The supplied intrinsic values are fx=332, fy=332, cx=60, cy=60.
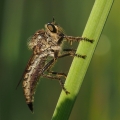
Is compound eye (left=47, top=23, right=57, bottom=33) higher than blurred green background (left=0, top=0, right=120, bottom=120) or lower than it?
higher

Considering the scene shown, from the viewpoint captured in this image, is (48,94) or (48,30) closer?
(48,30)

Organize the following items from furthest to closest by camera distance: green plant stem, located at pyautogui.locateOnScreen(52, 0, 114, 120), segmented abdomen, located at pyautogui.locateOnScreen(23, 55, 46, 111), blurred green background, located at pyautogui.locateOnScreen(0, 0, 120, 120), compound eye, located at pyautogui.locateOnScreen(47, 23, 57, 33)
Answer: blurred green background, located at pyautogui.locateOnScreen(0, 0, 120, 120)
compound eye, located at pyautogui.locateOnScreen(47, 23, 57, 33)
segmented abdomen, located at pyautogui.locateOnScreen(23, 55, 46, 111)
green plant stem, located at pyautogui.locateOnScreen(52, 0, 114, 120)

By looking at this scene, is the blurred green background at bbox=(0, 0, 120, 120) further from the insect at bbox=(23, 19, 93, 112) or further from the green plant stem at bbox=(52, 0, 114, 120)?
the green plant stem at bbox=(52, 0, 114, 120)

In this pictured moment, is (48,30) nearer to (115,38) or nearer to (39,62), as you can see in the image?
(39,62)

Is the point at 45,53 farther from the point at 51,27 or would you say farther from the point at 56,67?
the point at 56,67

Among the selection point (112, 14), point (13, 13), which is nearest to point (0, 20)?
point (13, 13)

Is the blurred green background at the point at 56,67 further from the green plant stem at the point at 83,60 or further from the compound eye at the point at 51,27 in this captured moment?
the green plant stem at the point at 83,60

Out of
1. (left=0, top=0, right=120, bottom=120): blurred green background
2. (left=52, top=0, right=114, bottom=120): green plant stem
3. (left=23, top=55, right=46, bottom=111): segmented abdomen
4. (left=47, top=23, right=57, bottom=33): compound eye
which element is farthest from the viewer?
(left=0, top=0, right=120, bottom=120): blurred green background

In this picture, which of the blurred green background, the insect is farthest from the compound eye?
the blurred green background
